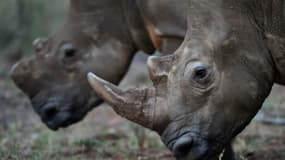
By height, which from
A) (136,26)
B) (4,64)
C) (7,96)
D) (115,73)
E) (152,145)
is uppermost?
(136,26)

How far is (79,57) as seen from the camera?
7691 mm

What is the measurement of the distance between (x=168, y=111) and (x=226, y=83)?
1.39 ft

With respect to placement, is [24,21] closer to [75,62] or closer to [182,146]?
[75,62]

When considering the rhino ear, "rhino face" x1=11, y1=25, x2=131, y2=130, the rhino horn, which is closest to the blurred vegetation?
"rhino face" x1=11, y1=25, x2=131, y2=130

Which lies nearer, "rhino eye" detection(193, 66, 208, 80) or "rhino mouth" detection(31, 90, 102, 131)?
"rhino eye" detection(193, 66, 208, 80)

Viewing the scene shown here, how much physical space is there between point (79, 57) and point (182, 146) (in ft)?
8.10

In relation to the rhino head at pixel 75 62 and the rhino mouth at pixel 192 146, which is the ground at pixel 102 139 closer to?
the rhino head at pixel 75 62

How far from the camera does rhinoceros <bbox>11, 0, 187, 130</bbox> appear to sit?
7.55 m

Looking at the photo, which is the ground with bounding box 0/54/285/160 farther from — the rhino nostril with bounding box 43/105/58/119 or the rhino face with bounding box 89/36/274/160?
the rhino face with bounding box 89/36/274/160

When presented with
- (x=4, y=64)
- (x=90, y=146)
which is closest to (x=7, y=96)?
(x=4, y=64)

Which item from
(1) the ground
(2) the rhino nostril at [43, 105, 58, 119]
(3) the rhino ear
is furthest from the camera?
(2) the rhino nostril at [43, 105, 58, 119]

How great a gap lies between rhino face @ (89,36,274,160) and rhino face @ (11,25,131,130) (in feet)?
6.73

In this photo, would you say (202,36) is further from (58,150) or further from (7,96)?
(7,96)

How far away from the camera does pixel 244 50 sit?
18.1ft
